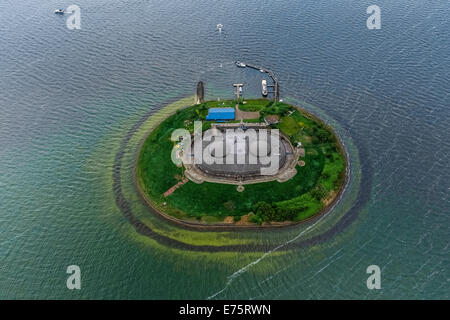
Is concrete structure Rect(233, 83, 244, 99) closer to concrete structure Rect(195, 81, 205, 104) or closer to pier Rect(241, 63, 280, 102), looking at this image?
pier Rect(241, 63, 280, 102)

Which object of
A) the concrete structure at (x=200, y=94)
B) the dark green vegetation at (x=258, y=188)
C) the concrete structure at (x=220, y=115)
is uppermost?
the concrete structure at (x=200, y=94)

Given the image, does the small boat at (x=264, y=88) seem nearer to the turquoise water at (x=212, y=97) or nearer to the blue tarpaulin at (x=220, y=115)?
the turquoise water at (x=212, y=97)

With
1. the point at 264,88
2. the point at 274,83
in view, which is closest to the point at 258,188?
the point at 264,88

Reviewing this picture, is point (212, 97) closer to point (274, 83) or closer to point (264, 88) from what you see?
point (264, 88)

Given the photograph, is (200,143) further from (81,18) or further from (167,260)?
(81,18)

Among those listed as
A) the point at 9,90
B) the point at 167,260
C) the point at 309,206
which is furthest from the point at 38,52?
the point at 309,206

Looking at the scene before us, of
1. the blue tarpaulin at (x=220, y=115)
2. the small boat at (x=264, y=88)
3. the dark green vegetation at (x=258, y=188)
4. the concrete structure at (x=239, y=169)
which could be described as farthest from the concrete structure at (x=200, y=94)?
the concrete structure at (x=239, y=169)
